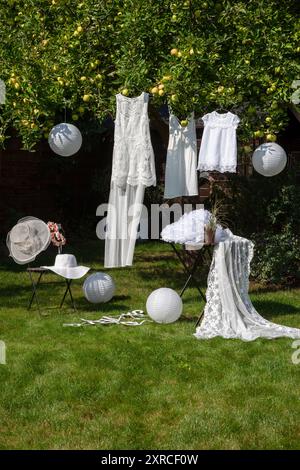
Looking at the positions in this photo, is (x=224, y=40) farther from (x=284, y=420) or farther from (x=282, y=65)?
(x=284, y=420)

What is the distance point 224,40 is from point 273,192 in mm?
2770

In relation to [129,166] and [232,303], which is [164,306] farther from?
[129,166]

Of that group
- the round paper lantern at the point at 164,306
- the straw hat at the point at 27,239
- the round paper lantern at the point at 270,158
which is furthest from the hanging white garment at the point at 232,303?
the straw hat at the point at 27,239

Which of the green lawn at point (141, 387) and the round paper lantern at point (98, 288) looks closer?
the green lawn at point (141, 387)

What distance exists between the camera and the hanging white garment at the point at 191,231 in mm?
9016

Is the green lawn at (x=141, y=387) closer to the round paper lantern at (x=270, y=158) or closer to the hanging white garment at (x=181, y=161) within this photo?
the hanging white garment at (x=181, y=161)

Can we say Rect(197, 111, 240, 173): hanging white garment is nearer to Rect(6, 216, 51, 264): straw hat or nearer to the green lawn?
the green lawn

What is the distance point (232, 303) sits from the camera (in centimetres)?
876

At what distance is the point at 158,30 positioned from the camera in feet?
32.6

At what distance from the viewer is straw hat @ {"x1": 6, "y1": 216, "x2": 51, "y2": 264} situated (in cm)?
966

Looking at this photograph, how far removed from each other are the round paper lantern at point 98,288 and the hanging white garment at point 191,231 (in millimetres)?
1344

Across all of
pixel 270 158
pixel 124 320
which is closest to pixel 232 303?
pixel 124 320

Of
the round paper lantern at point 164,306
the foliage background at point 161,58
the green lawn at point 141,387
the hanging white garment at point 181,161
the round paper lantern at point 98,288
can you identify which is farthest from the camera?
the round paper lantern at point 98,288

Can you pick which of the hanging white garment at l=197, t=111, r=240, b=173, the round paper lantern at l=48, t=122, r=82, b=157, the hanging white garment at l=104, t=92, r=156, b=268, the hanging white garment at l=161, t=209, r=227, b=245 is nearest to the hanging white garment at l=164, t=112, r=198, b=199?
the hanging white garment at l=197, t=111, r=240, b=173
